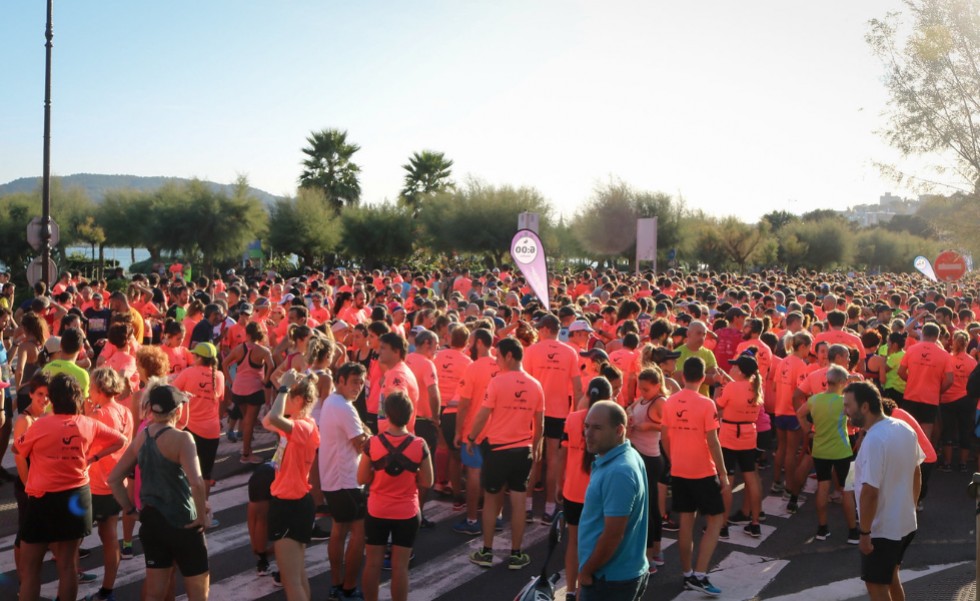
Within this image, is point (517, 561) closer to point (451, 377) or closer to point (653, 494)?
point (653, 494)

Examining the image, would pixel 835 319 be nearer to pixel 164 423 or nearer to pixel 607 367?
pixel 607 367

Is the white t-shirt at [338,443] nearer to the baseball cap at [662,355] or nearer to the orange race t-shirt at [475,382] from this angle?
the orange race t-shirt at [475,382]

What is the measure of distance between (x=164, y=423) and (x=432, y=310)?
6039mm

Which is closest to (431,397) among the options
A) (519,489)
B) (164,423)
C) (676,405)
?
(519,489)

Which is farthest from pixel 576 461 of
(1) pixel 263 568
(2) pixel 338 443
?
(1) pixel 263 568

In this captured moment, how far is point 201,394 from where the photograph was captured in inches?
293

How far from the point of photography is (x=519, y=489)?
7008 millimetres

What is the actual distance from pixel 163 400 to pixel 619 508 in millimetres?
2860

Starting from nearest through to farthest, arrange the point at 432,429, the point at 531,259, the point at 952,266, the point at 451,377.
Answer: the point at 432,429 → the point at 451,377 → the point at 531,259 → the point at 952,266

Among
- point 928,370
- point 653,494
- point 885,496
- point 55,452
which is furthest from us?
point 928,370

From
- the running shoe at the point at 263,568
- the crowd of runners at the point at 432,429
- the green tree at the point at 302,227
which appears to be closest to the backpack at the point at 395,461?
the crowd of runners at the point at 432,429

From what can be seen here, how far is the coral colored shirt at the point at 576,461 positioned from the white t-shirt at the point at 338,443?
1.62 meters

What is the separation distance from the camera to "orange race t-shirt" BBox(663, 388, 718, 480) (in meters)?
6.56

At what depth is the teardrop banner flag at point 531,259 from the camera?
1309 centimetres
